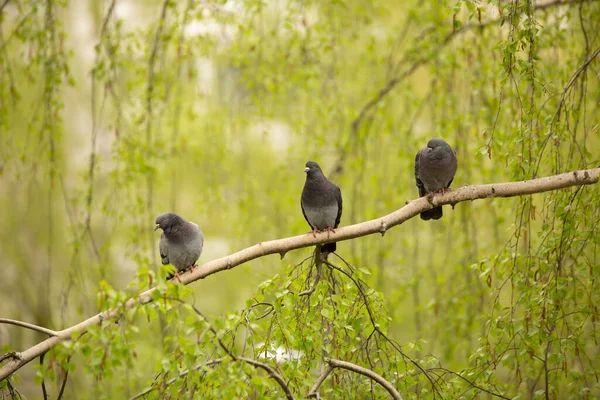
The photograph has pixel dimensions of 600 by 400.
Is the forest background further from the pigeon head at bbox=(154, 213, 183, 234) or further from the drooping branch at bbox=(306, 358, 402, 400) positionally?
the pigeon head at bbox=(154, 213, 183, 234)

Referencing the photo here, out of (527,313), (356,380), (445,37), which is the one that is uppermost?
(445,37)

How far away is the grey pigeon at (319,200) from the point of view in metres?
4.23

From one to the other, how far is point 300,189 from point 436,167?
9.86 feet

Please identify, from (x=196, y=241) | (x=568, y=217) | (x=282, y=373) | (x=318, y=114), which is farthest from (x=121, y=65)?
(x=568, y=217)

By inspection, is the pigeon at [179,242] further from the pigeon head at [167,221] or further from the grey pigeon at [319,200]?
the grey pigeon at [319,200]

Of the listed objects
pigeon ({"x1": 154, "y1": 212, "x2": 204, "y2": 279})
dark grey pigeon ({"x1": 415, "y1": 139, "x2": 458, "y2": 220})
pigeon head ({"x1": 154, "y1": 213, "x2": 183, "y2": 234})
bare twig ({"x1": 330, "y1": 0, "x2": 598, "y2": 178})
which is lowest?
pigeon ({"x1": 154, "y1": 212, "x2": 204, "y2": 279})

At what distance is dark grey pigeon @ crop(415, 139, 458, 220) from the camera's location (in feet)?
13.1

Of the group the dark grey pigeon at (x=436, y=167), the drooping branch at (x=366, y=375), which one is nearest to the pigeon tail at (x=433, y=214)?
the dark grey pigeon at (x=436, y=167)

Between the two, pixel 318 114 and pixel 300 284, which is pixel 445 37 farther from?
pixel 300 284

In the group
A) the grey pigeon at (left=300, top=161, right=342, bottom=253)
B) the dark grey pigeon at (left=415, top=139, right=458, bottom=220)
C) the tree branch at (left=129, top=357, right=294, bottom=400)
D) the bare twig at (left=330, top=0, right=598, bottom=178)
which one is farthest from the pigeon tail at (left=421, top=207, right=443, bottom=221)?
the tree branch at (left=129, top=357, right=294, bottom=400)

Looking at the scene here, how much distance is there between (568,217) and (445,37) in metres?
2.89

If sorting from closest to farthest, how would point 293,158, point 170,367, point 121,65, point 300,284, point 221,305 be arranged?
point 170,367
point 300,284
point 121,65
point 293,158
point 221,305

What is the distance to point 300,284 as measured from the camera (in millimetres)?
3018

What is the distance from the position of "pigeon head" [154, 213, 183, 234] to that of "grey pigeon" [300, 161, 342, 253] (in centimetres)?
96
